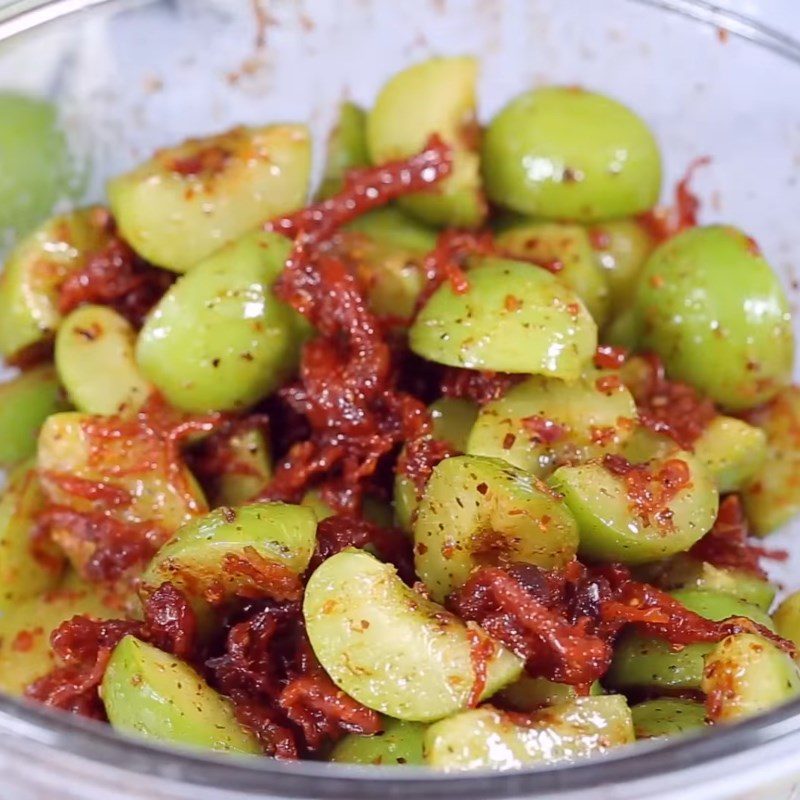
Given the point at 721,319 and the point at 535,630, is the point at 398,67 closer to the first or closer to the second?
the point at 721,319

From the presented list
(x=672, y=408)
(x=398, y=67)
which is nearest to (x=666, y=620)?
(x=672, y=408)

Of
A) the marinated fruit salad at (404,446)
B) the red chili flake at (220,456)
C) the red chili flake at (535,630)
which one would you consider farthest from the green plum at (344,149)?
the red chili flake at (535,630)

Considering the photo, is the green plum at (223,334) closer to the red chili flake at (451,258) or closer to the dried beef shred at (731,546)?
the red chili flake at (451,258)

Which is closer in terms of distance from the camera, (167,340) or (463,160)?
(167,340)

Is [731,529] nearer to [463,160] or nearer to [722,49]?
[463,160]

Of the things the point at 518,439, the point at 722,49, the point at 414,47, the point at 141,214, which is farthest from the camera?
the point at 414,47

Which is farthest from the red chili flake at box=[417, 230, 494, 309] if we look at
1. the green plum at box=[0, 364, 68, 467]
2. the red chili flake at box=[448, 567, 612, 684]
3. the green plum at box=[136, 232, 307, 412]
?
the green plum at box=[0, 364, 68, 467]

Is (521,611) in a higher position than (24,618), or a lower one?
higher

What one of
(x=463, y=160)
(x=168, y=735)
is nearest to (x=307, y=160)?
(x=463, y=160)
